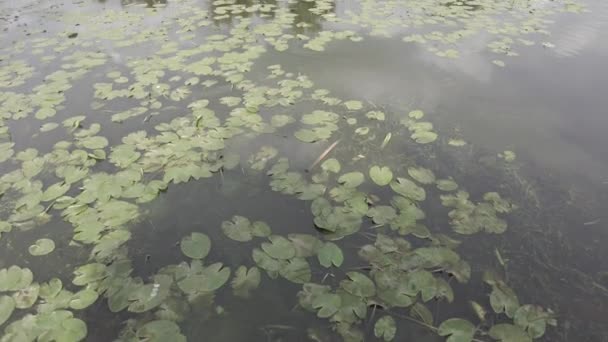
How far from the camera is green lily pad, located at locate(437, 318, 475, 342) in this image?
5.77ft

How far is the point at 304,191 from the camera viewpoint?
2584 millimetres

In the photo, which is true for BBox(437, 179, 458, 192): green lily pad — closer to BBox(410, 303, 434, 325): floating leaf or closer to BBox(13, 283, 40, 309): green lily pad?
BBox(410, 303, 434, 325): floating leaf

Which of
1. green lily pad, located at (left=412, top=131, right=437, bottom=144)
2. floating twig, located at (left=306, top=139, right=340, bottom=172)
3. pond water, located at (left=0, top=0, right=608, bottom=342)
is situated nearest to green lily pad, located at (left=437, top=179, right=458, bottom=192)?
pond water, located at (left=0, top=0, right=608, bottom=342)

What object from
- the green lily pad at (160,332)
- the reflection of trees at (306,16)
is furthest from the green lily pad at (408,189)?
the reflection of trees at (306,16)

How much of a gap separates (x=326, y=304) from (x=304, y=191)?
90 centimetres

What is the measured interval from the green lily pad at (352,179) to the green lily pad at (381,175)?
8 centimetres

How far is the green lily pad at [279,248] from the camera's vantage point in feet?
7.02

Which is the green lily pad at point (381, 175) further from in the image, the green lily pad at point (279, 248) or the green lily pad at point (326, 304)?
the green lily pad at point (326, 304)

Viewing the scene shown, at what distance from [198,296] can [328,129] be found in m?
1.87

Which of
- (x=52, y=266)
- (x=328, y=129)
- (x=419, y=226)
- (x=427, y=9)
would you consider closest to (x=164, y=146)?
(x=52, y=266)

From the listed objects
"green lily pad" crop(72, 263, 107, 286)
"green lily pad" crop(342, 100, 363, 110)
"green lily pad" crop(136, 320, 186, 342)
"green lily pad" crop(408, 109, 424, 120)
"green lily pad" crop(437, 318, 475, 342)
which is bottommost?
"green lily pad" crop(437, 318, 475, 342)

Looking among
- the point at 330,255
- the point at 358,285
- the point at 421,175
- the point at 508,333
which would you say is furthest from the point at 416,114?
the point at 508,333

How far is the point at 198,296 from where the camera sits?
6.49 feet

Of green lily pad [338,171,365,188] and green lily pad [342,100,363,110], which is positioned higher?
green lily pad [342,100,363,110]
